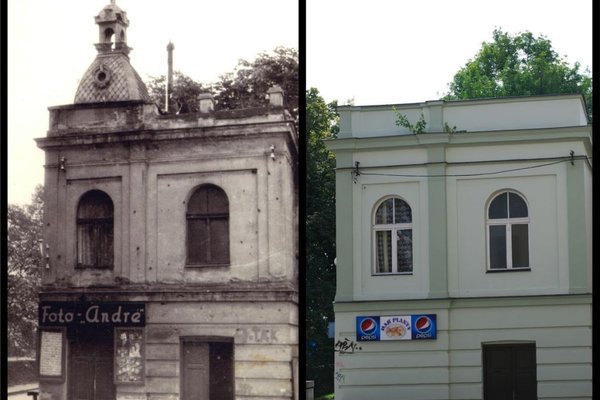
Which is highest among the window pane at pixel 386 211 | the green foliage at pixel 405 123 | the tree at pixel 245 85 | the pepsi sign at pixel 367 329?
the tree at pixel 245 85

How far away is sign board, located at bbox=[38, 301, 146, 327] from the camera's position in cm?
902

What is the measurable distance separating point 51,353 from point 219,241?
138cm

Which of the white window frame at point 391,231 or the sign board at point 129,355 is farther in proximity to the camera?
the sign board at point 129,355

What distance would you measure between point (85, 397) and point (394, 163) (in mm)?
2613

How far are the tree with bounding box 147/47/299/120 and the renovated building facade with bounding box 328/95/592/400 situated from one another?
19.5 inches

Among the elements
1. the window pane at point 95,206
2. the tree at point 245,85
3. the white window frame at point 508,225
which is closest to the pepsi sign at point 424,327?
the white window frame at point 508,225

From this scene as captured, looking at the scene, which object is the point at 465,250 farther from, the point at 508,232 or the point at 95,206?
the point at 95,206

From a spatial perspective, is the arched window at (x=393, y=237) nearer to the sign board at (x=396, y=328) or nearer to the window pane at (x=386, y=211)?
the window pane at (x=386, y=211)

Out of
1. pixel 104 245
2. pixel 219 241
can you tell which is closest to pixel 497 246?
pixel 219 241

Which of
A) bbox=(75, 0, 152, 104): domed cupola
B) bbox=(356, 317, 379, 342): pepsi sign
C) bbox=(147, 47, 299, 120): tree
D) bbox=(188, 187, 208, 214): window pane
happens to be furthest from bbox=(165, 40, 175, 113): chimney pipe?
bbox=(356, 317, 379, 342): pepsi sign

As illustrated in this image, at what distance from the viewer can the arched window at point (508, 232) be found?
8695 millimetres

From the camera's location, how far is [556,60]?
344 inches

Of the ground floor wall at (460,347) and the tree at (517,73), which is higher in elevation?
the tree at (517,73)

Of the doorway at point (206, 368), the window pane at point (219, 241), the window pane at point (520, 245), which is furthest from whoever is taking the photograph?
the window pane at point (219, 241)
